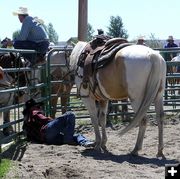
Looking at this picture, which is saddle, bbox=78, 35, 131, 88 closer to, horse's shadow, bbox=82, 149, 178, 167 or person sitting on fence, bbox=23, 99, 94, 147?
person sitting on fence, bbox=23, 99, 94, 147

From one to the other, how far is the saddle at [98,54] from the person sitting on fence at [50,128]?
2.22 feet

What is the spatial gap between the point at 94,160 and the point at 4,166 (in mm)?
1257

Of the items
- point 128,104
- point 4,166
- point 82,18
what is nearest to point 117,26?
point 82,18

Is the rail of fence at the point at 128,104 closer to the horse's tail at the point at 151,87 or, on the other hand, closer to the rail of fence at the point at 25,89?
the rail of fence at the point at 25,89

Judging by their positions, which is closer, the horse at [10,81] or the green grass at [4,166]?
the green grass at [4,166]

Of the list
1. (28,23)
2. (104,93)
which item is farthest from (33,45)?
(104,93)

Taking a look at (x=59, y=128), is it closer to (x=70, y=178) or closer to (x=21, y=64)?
(x=21, y=64)

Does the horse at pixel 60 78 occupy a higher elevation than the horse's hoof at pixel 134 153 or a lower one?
Result: higher

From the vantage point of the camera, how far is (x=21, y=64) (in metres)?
8.15

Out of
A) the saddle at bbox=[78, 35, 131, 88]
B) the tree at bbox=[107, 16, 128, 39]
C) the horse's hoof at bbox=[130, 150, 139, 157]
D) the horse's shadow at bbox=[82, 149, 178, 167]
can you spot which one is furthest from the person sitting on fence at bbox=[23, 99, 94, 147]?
the tree at bbox=[107, 16, 128, 39]

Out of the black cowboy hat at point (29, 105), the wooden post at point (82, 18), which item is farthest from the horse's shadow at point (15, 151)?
the wooden post at point (82, 18)

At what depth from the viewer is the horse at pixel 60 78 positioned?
9.41m

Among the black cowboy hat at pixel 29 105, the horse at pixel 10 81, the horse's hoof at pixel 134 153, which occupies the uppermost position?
the horse at pixel 10 81

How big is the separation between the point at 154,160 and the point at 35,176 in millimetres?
1773
